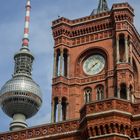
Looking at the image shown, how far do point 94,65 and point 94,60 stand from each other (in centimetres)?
71

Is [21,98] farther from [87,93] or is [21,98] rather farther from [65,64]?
[87,93]

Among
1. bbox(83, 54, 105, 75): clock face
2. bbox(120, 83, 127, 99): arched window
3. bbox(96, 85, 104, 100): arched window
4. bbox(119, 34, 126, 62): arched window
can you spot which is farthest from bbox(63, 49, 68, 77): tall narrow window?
bbox(120, 83, 127, 99): arched window

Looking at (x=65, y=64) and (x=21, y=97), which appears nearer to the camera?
(x=65, y=64)

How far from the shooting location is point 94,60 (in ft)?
209

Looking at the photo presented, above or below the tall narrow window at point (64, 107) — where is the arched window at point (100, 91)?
above

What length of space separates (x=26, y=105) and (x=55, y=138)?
35.6 metres

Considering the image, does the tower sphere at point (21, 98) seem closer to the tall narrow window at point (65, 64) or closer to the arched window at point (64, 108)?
the tall narrow window at point (65, 64)

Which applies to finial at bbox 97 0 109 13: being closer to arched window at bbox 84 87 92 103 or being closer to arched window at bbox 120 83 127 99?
arched window at bbox 84 87 92 103

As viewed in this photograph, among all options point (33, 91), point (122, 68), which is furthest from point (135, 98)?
point (33, 91)

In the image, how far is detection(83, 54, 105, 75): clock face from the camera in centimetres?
6338

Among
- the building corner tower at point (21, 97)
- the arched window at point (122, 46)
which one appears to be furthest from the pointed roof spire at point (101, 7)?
the building corner tower at point (21, 97)

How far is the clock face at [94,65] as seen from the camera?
63375mm

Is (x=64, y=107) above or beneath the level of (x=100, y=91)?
beneath

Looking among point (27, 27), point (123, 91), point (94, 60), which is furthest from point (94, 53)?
point (27, 27)
